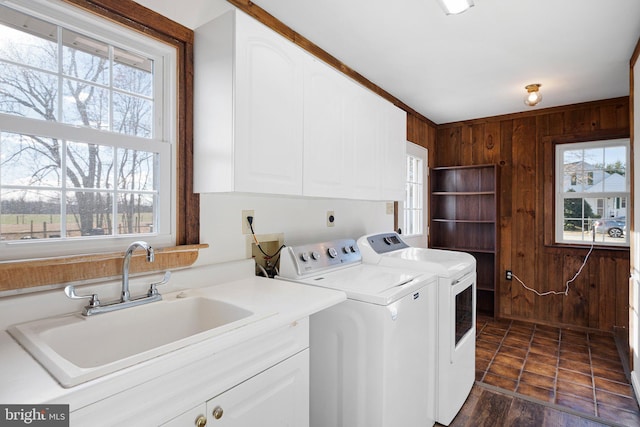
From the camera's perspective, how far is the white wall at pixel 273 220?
5.76 ft

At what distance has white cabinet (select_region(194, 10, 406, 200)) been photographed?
1.44m

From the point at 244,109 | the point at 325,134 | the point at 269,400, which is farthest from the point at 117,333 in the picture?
the point at 325,134

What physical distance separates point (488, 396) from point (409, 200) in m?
2.11

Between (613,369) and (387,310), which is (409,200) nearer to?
(613,369)

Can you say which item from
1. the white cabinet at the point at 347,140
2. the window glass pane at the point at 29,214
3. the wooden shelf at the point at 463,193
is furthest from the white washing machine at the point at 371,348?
the wooden shelf at the point at 463,193

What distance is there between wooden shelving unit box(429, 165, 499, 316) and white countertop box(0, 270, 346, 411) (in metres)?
3.09

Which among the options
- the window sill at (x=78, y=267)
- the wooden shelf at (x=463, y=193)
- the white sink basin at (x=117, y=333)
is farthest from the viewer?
the wooden shelf at (x=463, y=193)

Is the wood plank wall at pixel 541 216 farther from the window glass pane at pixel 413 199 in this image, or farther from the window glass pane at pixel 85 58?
the window glass pane at pixel 85 58

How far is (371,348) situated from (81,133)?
4.94 feet

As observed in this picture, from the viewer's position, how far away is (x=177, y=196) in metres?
1.63

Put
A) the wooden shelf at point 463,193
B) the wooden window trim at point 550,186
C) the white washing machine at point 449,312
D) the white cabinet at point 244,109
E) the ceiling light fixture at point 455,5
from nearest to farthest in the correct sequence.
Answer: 1. the white cabinet at point 244,109
2. the ceiling light fixture at point 455,5
3. the white washing machine at point 449,312
4. the wooden window trim at point 550,186
5. the wooden shelf at point 463,193

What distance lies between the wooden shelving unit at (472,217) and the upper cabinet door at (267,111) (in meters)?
2.90

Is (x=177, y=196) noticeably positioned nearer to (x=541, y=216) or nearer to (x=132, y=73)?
(x=132, y=73)

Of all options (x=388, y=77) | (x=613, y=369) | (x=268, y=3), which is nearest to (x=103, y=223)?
(x=268, y=3)
